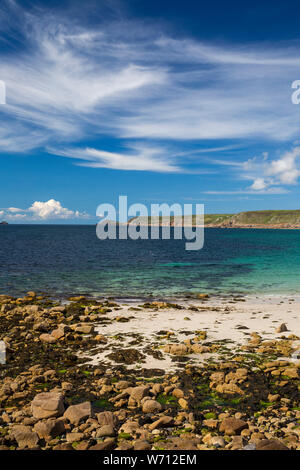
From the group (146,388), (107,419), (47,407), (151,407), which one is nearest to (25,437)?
(47,407)

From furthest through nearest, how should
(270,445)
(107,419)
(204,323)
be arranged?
(204,323) < (107,419) < (270,445)

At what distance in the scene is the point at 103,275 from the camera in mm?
44062

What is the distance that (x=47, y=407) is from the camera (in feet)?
30.8

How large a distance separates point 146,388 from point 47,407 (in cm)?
318

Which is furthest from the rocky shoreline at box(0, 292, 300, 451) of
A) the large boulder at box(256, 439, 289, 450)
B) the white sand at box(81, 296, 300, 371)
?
the white sand at box(81, 296, 300, 371)

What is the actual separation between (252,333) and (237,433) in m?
9.93

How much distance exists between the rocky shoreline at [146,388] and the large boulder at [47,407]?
0.10ft

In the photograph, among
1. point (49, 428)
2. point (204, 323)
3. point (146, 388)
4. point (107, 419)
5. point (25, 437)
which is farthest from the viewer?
point (204, 323)

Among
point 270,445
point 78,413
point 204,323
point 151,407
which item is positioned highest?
point 270,445

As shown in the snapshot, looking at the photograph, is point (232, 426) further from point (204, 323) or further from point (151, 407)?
point (204, 323)

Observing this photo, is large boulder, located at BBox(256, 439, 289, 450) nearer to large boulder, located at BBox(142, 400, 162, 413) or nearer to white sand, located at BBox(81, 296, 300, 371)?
large boulder, located at BBox(142, 400, 162, 413)

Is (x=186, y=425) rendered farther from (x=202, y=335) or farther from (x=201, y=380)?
(x=202, y=335)

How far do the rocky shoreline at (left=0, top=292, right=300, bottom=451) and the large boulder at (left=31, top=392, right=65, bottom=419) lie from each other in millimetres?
29

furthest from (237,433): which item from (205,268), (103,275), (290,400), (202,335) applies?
(205,268)
